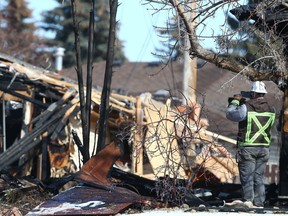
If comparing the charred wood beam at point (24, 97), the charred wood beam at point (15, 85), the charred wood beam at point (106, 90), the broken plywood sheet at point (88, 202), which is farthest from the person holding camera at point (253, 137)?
the charred wood beam at point (15, 85)

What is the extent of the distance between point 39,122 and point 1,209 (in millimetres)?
5292

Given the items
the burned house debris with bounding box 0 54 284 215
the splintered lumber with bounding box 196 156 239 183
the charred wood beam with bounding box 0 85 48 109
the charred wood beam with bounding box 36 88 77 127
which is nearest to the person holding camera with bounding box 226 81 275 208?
the splintered lumber with bounding box 196 156 239 183

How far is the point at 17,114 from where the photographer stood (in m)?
17.6

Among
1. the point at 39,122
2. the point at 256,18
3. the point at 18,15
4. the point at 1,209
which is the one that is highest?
the point at 18,15

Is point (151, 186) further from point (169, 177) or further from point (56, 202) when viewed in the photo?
point (56, 202)

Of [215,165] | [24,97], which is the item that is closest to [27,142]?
[24,97]

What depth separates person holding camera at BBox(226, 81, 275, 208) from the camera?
10.2m

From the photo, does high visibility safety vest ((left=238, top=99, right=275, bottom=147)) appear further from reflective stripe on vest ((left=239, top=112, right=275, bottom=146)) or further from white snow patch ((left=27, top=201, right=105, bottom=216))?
white snow patch ((left=27, top=201, right=105, bottom=216))

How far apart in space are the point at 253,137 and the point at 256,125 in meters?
0.17

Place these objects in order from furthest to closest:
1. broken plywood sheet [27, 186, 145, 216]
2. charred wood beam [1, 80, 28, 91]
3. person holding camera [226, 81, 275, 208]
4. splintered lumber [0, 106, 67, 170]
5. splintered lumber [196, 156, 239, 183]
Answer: charred wood beam [1, 80, 28, 91], splintered lumber [0, 106, 67, 170], splintered lumber [196, 156, 239, 183], person holding camera [226, 81, 275, 208], broken plywood sheet [27, 186, 145, 216]

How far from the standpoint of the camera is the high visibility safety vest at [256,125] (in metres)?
10.4

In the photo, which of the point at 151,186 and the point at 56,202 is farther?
the point at 151,186

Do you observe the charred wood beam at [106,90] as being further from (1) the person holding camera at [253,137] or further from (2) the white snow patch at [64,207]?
(2) the white snow patch at [64,207]

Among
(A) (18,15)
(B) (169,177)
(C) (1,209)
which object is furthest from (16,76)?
(A) (18,15)
